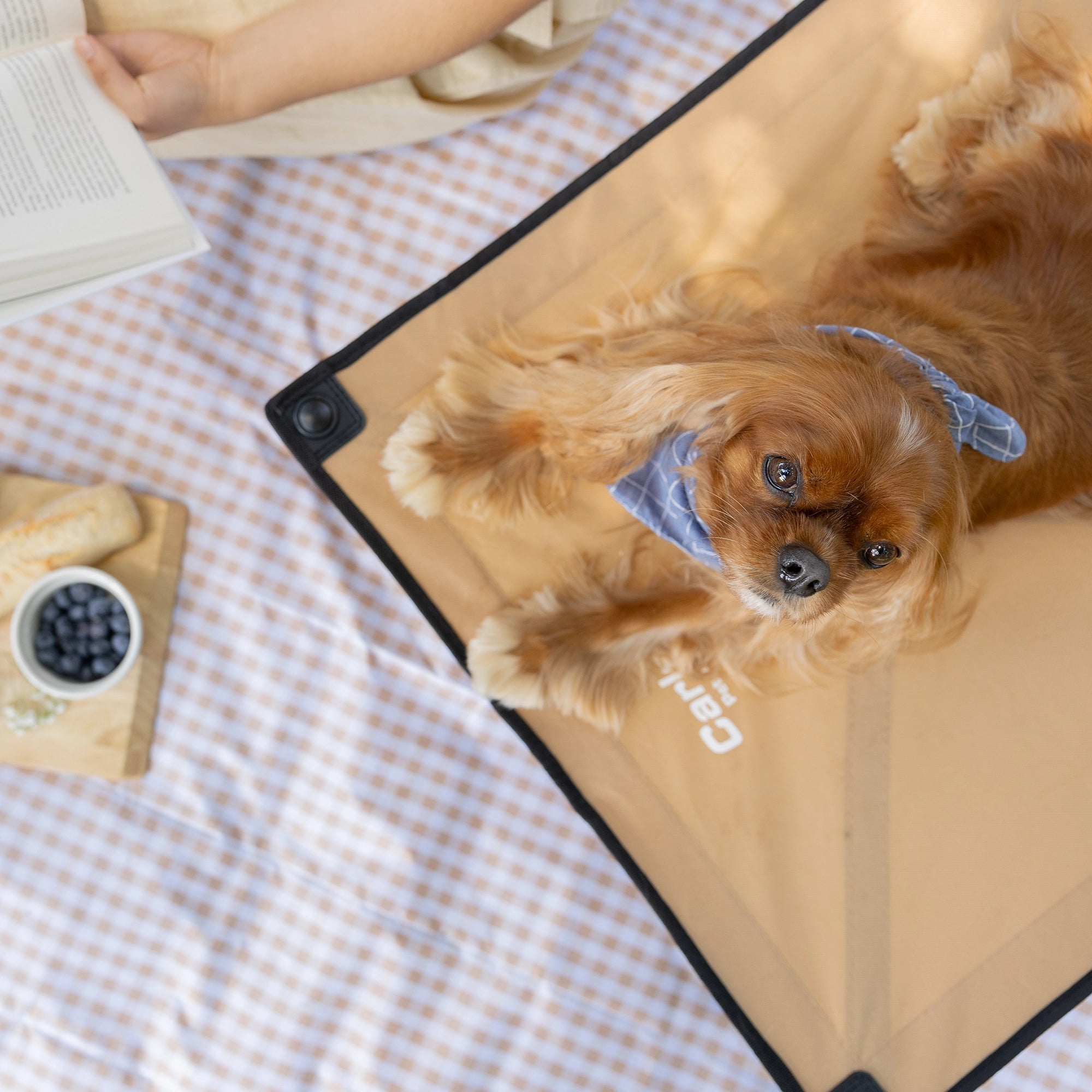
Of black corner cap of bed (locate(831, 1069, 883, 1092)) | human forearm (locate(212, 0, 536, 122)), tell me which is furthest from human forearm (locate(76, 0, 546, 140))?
black corner cap of bed (locate(831, 1069, 883, 1092))

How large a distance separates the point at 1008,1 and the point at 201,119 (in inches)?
64.3

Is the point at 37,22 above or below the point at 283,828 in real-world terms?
above

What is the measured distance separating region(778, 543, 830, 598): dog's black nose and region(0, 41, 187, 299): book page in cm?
108

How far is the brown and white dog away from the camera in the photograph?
3.91 feet

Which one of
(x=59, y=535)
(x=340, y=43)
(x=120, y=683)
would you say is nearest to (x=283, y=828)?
(x=120, y=683)

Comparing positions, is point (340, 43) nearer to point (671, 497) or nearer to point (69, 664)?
point (671, 497)

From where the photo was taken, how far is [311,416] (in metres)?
1.78

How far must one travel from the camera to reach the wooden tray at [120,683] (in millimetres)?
1724

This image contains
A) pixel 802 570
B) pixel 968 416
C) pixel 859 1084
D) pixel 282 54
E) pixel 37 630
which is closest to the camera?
pixel 802 570

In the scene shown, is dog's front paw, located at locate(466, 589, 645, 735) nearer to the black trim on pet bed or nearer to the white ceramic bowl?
the black trim on pet bed

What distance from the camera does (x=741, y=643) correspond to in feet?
5.58

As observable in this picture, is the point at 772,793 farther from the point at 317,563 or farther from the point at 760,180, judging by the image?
the point at 760,180

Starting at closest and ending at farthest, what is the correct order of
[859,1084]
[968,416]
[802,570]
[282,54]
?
1. [802,570]
2. [968,416]
3. [282,54]
4. [859,1084]

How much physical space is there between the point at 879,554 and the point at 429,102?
1.20 m
